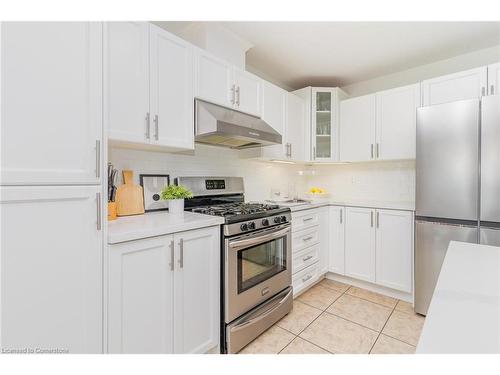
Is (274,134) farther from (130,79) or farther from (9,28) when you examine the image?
(9,28)

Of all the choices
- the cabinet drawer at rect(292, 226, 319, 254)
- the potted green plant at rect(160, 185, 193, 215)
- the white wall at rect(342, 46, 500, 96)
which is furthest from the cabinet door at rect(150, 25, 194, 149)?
the white wall at rect(342, 46, 500, 96)

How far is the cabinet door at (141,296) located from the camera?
1.25 metres

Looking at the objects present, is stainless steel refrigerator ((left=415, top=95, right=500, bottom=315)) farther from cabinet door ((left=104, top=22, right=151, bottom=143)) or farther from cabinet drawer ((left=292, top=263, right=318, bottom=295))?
cabinet door ((left=104, top=22, right=151, bottom=143))

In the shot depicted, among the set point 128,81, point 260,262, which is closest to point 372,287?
point 260,262

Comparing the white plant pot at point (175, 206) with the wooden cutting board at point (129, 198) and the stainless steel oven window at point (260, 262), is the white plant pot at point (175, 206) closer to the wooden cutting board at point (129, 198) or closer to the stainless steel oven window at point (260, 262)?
the wooden cutting board at point (129, 198)

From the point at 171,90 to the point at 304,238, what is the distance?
190cm

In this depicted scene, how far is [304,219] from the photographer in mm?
2662

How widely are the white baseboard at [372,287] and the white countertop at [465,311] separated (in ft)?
6.19

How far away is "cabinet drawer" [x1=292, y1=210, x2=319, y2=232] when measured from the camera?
2.54 metres

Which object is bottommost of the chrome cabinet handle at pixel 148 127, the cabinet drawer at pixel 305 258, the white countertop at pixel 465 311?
the cabinet drawer at pixel 305 258

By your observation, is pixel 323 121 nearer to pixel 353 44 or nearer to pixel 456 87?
pixel 353 44

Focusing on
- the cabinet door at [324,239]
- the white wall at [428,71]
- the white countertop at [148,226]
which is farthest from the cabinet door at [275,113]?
the white wall at [428,71]

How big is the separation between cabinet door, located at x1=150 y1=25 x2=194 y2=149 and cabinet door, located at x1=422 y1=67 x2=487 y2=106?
90.7 inches
